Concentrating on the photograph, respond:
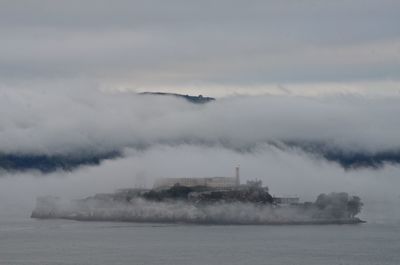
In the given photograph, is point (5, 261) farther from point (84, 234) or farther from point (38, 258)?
Answer: point (84, 234)

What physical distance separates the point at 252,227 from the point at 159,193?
22.0 meters

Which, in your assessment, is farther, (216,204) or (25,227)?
(216,204)

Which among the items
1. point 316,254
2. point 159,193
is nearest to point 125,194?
point 159,193

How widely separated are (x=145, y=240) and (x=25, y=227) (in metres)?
31.3

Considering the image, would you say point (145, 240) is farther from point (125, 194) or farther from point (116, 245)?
point (125, 194)

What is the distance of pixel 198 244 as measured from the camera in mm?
122188

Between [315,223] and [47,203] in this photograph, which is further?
[47,203]

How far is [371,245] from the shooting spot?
122625mm

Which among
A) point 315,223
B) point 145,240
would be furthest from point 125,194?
point 145,240

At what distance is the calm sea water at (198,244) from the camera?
348 ft

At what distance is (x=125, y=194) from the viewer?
600 feet

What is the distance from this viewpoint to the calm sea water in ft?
348

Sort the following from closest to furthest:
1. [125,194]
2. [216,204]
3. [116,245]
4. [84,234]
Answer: [116,245]
[84,234]
[216,204]
[125,194]

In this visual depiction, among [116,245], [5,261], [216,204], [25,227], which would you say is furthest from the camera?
[216,204]
